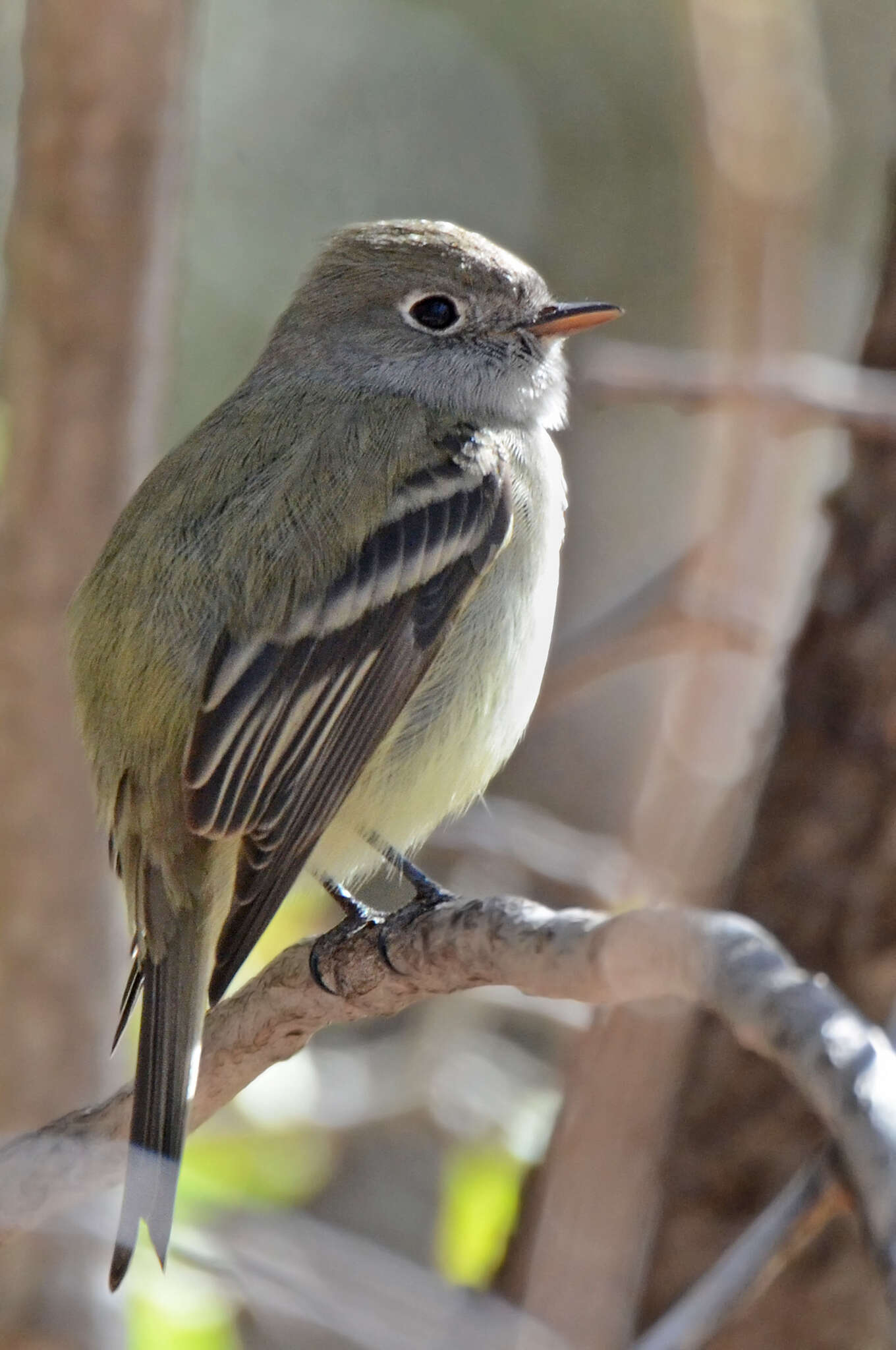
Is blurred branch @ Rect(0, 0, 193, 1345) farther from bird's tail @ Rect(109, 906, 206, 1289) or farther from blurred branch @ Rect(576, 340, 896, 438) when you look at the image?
blurred branch @ Rect(576, 340, 896, 438)

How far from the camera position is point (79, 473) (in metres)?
3.81

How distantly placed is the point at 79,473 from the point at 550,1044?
3809 millimetres

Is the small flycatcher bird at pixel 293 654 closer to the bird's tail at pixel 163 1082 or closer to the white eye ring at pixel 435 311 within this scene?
the bird's tail at pixel 163 1082

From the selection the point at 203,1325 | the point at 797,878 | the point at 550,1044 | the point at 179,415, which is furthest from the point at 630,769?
the point at 203,1325

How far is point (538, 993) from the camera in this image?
214cm

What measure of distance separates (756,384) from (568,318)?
0.54 m

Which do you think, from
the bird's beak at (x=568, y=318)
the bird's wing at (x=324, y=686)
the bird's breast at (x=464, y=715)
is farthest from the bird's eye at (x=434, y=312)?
the bird's breast at (x=464, y=715)

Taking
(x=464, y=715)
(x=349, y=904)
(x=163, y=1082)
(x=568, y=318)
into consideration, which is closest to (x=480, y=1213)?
(x=349, y=904)

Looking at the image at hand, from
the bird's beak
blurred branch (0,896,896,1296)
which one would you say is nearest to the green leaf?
blurred branch (0,896,896,1296)

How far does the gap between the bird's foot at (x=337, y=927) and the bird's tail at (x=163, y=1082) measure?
0.83 ft

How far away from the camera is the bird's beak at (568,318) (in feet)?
12.1

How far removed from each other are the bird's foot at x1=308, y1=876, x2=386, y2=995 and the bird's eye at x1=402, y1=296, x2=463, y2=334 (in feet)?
4.48

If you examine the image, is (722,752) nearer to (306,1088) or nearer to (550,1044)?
(306,1088)

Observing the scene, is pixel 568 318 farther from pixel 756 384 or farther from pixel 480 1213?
pixel 480 1213
